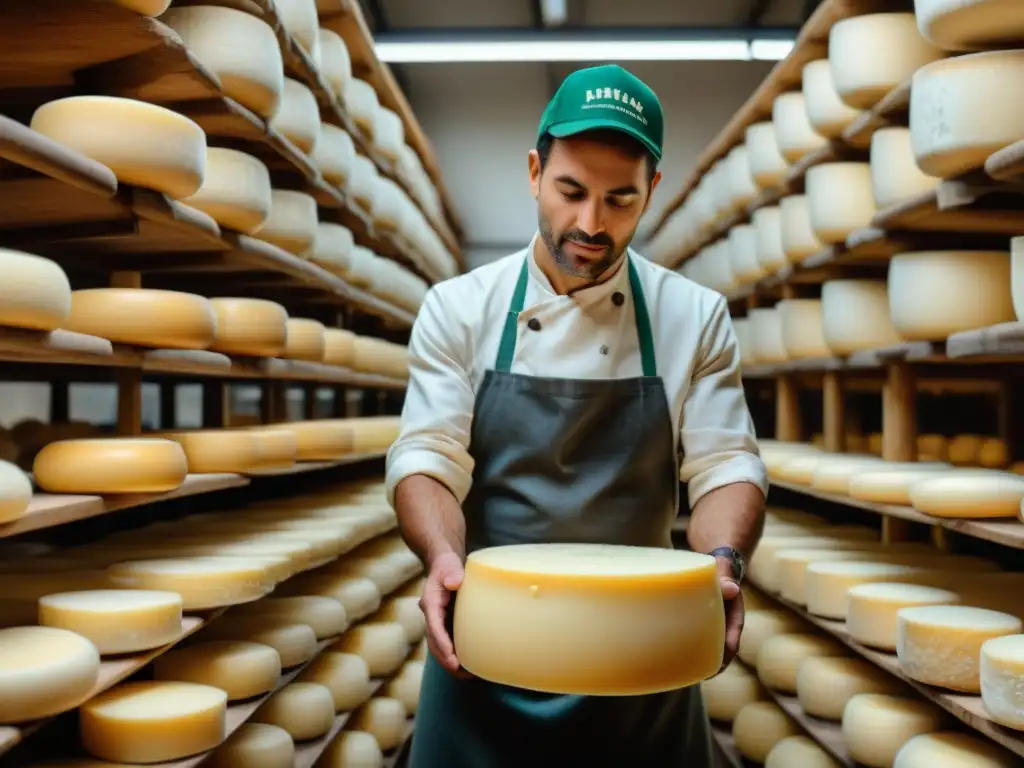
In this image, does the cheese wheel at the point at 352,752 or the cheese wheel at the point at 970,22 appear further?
the cheese wheel at the point at 352,752

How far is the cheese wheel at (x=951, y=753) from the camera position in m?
2.04

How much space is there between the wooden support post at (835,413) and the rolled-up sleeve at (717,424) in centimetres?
199

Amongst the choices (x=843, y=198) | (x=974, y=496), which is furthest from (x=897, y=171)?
(x=974, y=496)

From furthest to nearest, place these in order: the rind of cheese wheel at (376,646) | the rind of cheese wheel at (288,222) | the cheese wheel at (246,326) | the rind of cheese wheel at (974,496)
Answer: the rind of cheese wheel at (376,646), the rind of cheese wheel at (288,222), the cheese wheel at (246,326), the rind of cheese wheel at (974,496)

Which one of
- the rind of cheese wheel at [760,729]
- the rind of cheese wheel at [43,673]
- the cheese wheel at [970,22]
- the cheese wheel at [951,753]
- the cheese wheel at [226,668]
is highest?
the cheese wheel at [970,22]

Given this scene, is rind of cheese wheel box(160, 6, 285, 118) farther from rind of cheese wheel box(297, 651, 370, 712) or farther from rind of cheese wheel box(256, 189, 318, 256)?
rind of cheese wheel box(297, 651, 370, 712)

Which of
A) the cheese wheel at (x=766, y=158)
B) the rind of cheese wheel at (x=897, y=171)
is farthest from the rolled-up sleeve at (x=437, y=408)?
the cheese wheel at (x=766, y=158)

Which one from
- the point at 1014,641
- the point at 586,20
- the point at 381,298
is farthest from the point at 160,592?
the point at 586,20

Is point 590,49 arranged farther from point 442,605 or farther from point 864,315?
point 442,605

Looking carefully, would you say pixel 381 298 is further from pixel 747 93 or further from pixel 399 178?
pixel 747 93

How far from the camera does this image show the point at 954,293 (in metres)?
2.43

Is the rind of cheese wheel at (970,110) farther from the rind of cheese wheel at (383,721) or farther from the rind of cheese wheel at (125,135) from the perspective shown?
the rind of cheese wheel at (383,721)

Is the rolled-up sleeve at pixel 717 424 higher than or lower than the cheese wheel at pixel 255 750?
higher

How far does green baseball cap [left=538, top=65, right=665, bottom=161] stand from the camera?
151 cm
